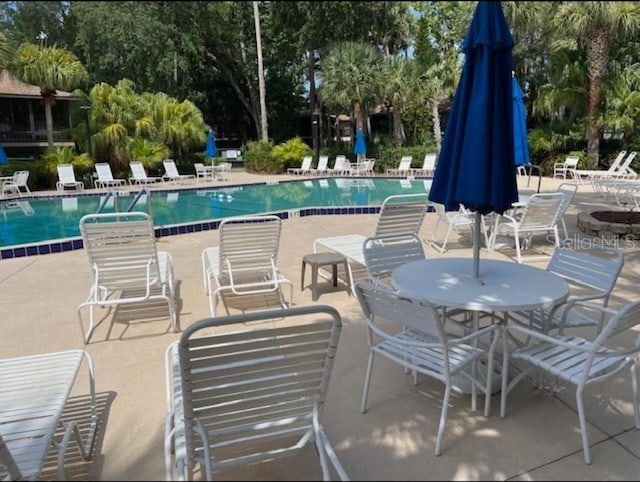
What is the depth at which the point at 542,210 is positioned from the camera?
585cm

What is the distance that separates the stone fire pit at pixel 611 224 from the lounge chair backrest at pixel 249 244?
16.2 ft

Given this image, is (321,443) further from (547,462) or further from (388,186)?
(388,186)

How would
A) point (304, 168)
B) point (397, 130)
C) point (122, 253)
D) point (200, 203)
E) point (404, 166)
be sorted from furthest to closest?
point (397, 130), point (304, 168), point (404, 166), point (200, 203), point (122, 253)

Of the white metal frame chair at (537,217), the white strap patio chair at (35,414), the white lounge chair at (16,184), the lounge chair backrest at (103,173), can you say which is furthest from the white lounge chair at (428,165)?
the white strap patio chair at (35,414)

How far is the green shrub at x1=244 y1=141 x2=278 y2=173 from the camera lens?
20.9 m

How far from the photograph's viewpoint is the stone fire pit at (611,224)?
6.58 metres

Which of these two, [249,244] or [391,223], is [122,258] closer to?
[249,244]

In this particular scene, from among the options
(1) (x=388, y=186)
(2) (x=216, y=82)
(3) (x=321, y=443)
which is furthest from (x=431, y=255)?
(2) (x=216, y=82)

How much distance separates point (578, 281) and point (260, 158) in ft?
61.0

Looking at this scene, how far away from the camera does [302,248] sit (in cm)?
685

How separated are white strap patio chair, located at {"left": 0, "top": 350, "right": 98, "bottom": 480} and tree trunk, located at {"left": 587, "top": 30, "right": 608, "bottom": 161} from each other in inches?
672

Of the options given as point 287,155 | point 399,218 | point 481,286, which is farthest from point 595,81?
point 481,286

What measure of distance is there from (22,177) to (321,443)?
51.0 ft

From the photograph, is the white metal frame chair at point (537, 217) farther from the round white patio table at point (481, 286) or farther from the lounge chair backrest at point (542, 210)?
the round white patio table at point (481, 286)
